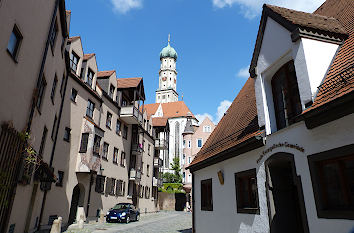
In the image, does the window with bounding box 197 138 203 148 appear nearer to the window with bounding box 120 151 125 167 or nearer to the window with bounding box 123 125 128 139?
the window with bounding box 123 125 128 139

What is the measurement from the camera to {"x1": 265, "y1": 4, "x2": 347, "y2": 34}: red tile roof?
6.81 m

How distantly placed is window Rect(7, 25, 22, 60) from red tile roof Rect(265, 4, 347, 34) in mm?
8633

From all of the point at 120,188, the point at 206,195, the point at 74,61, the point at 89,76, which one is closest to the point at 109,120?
the point at 89,76

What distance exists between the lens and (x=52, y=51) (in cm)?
1212

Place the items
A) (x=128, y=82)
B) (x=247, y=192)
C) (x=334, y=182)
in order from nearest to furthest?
(x=334, y=182)
(x=247, y=192)
(x=128, y=82)

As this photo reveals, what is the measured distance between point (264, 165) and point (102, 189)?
726 inches

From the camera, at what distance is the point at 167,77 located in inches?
4242

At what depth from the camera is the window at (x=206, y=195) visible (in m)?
11.7

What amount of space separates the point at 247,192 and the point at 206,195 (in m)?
3.98

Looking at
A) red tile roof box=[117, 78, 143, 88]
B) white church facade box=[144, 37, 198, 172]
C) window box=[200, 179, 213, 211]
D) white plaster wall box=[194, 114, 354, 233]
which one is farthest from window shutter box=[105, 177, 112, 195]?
white church facade box=[144, 37, 198, 172]

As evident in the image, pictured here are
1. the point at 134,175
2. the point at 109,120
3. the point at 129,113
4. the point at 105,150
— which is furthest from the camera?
the point at 134,175

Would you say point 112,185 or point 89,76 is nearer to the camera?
point 89,76

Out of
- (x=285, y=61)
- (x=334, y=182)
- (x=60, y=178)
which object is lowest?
(x=334, y=182)

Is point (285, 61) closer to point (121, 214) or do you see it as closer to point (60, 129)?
point (60, 129)
